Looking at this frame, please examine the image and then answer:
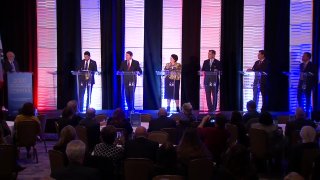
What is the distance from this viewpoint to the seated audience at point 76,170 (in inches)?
173

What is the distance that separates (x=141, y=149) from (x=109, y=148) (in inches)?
15.4

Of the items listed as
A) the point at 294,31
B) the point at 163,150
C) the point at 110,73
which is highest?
the point at 294,31

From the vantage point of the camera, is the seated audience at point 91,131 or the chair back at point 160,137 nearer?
the chair back at point 160,137

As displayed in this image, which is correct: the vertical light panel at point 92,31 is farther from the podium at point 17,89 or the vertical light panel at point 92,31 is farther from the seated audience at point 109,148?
the seated audience at point 109,148

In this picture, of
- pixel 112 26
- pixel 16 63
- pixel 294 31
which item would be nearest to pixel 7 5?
pixel 16 63

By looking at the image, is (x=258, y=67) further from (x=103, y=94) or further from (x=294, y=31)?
(x=103, y=94)

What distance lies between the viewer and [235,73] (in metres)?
12.8

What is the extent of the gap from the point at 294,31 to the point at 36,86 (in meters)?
7.18

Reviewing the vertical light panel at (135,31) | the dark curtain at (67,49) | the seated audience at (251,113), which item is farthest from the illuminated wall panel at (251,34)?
the dark curtain at (67,49)

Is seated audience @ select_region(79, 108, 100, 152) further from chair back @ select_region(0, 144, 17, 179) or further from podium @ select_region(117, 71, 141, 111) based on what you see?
podium @ select_region(117, 71, 141, 111)

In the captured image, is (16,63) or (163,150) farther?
(16,63)

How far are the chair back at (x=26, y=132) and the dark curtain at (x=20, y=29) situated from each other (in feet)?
15.6

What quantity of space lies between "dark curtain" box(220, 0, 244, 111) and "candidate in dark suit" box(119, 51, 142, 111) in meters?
2.53

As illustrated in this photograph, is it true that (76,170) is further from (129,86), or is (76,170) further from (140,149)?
(129,86)
